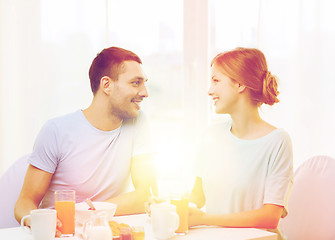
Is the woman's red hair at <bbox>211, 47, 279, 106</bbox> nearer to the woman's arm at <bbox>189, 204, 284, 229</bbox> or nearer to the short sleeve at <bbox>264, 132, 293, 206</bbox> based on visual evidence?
the short sleeve at <bbox>264, 132, 293, 206</bbox>

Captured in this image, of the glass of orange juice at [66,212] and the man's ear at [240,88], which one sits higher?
the man's ear at [240,88]

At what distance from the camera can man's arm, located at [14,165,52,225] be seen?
6.11 feet

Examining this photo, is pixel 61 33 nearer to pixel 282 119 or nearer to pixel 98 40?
pixel 98 40

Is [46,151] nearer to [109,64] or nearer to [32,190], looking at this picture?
[32,190]

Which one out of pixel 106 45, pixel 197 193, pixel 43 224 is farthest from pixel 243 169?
pixel 106 45

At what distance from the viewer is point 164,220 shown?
4.63ft

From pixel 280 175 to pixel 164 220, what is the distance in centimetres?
57

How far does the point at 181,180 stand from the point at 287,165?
4.08 feet

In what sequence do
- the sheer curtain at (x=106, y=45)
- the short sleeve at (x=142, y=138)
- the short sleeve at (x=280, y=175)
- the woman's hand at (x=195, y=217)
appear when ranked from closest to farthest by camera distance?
the woman's hand at (x=195, y=217), the short sleeve at (x=280, y=175), the short sleeve at (x=142, y=138), the sheer curtain at (x=106, y=45)

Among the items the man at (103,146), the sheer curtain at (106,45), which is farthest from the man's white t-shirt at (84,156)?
the sheer curtain at (106,45)

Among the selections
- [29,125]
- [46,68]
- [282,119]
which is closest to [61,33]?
[46,68]

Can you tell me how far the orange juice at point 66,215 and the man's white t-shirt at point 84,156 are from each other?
0.56 metres

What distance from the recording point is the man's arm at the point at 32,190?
1862 mm

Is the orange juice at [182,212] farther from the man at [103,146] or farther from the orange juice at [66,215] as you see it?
the man at [103,146]
